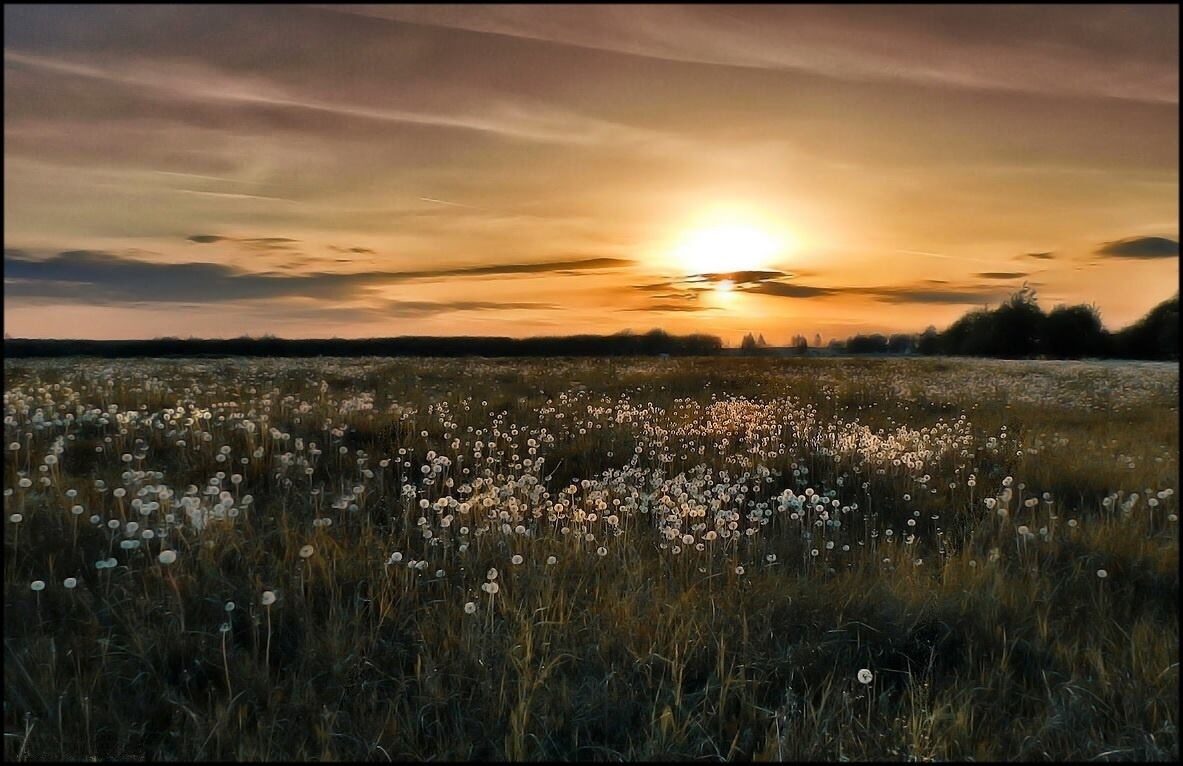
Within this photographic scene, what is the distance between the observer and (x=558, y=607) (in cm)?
333

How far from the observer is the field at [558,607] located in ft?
8.36

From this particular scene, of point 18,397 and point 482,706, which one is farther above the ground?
point 18,397

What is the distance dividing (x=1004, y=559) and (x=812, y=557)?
1.11 meters

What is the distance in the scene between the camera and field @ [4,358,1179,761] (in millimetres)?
2547

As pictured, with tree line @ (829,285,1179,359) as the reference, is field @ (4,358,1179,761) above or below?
below

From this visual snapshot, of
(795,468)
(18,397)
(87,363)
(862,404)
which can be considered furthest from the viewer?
(862,404)

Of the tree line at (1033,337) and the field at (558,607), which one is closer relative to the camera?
the field at (558,607)

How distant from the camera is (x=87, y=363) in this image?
346 inches

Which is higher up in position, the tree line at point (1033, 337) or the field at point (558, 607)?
the tree line at point (1033, 337)

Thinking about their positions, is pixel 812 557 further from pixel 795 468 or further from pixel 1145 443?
pixel 1145 443

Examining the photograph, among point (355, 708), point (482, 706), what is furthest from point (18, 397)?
point (482, 706)

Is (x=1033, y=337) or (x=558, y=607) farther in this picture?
(x=1033, y=337)

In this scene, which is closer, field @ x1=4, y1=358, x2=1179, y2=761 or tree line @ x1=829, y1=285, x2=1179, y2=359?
field @ x1=4, y1=358, x2=1179, y2=761

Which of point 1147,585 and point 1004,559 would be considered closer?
point 1147,585
